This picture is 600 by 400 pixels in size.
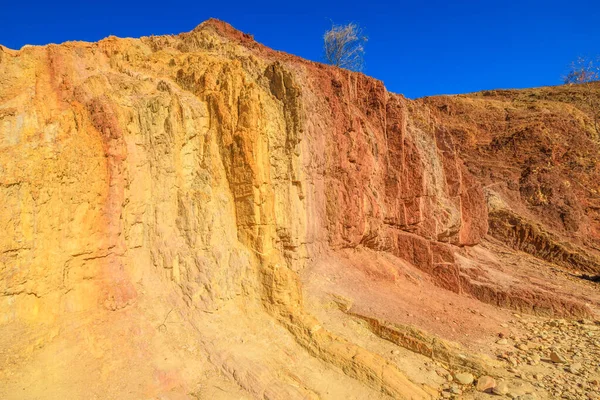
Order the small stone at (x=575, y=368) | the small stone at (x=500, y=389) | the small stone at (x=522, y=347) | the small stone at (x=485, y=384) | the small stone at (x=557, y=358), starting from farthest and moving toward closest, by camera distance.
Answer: the small stone at (x=522, y=347) < the small stone at (x=557, y=358) < the small stone at (x=575, y=368) < the small stone at (x=485, y=384) < the small stone at (x=500, y=389)

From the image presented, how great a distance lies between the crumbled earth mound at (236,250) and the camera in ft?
18.8

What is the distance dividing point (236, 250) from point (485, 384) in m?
4.88

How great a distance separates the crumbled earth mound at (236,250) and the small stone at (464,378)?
2cm

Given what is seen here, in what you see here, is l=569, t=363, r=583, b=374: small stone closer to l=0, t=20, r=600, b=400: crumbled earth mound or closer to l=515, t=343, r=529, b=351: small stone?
l=0, t=20, r=600, b=400: crumbled earth mound

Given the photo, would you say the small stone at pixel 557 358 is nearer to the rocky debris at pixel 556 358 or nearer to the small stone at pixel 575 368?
the rocky debris at pixel 556 358

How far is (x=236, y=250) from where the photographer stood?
7.82 metres

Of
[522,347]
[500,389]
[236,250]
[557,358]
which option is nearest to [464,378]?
[500,389]

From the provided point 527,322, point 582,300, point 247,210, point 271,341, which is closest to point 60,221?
point 247,210

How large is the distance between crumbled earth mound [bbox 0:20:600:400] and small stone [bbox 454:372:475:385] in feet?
0.08

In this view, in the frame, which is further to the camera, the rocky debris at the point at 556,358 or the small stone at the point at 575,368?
the small stone at the point at 575,368

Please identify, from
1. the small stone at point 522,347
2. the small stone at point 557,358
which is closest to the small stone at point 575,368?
the small stone at point 557,358

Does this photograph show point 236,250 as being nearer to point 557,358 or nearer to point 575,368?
point 557,358

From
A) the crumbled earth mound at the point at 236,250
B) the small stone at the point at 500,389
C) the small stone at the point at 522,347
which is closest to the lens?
the crumbled earth mound at the point at 236,250

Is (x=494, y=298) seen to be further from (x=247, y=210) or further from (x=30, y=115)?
(x=30, y=115)
